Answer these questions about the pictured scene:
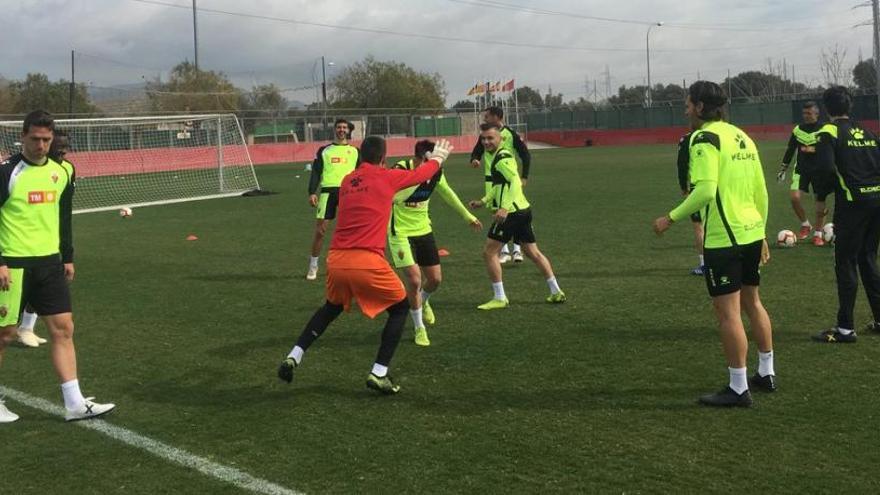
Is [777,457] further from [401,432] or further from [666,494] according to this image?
[401,432]

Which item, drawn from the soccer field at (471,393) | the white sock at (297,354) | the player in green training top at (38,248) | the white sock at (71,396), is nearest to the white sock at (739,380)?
the soccer field at (471,393)

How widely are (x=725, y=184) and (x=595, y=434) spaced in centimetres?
184

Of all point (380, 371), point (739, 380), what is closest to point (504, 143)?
point (380, 371)

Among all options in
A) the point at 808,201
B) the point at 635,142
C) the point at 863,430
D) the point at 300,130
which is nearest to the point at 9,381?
the point at 863,430

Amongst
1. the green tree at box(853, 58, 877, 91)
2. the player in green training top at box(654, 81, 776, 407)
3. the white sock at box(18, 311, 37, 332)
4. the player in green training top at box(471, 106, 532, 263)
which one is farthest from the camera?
the green tree at box(853, 58, 877, 91)

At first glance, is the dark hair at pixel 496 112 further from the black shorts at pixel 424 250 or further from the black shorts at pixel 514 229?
the black shorts at pixel 424 250

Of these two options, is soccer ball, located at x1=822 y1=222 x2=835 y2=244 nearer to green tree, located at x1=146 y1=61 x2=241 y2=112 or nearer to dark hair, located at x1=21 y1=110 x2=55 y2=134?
dark hair, located at x1=21 y1=110 x2=55 y2=134

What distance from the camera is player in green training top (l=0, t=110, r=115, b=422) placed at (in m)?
5.15

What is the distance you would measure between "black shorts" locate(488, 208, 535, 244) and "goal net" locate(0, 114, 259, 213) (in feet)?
62.5

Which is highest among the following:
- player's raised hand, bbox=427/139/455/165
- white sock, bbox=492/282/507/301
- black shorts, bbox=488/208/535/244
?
player's raised hand, bbox=427/139/455/165

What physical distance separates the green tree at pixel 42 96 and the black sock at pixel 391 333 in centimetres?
5956

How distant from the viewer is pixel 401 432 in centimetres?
493

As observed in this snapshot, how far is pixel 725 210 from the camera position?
5.03m

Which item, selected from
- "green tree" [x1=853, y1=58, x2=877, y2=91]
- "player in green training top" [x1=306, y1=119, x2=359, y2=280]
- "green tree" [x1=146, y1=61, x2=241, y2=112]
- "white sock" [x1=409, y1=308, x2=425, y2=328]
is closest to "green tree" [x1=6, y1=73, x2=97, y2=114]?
"green tree" [x1=146, y1=61, x2=241, y2=112]
